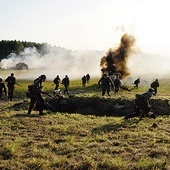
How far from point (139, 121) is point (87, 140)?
5.58 meters

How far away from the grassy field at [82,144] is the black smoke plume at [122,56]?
152 ft

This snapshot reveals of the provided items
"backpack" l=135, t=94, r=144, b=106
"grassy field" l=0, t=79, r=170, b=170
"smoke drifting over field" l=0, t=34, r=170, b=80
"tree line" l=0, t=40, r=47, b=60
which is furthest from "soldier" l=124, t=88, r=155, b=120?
"tree line" l=0, t=40, r=47, b=60

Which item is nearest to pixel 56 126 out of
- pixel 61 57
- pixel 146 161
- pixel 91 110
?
pixel 146 161

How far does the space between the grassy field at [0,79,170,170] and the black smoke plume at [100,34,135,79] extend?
4622cm

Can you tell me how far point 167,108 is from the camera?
945 inches

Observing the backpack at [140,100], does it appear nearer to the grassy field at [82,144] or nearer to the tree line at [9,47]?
the grassy field at [82,144]

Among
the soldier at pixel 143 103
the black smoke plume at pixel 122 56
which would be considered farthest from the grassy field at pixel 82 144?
the black smoke plume at pixel 122 56

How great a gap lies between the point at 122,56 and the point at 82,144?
174ft

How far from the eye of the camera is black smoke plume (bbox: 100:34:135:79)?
64250 millimetres

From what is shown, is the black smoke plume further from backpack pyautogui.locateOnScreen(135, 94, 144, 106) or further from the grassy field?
the grassy field

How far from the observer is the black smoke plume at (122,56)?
64.2 meters

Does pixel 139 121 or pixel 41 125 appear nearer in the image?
pixel 41 125

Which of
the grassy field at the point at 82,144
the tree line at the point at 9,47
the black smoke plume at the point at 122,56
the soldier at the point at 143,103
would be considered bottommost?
the grassy field at the point at 82,144

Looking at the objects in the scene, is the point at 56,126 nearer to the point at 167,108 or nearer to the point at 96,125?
the point at 96,125
